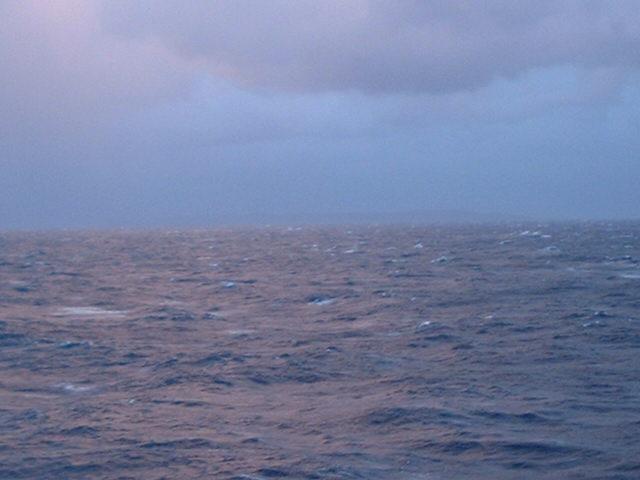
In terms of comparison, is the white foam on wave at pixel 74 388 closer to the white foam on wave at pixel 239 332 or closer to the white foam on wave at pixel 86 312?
the white foam on wave at pixel 239 332

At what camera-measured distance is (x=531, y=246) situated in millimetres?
72062

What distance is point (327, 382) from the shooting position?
60.4 ft

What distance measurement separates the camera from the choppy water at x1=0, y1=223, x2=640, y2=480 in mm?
12984

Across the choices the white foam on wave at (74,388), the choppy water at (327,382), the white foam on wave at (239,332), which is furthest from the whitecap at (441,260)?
the white foam on wave at (74,388)

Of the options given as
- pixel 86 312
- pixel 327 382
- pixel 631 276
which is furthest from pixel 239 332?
pixel 631 276

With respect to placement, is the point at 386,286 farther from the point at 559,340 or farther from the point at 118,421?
the point at 118,421

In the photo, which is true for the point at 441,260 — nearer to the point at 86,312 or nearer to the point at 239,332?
the point at 86,312

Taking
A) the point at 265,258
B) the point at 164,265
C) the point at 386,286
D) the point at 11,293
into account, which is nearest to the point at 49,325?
the point at 11,293

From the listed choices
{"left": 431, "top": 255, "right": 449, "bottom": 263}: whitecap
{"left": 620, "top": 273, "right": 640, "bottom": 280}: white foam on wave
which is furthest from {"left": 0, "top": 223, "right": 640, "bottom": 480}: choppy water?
{"left": 431, "top": 255, "right": 449, "bottom": 263}: whitecap

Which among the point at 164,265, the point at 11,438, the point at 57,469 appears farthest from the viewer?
the point at 164,265

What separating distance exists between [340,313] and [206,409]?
1428 centimetres

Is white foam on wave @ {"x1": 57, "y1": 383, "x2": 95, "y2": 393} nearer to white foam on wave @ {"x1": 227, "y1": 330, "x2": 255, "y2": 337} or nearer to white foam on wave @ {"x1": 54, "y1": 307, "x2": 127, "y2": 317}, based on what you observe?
white foam on wave @ {"x1": 227, "y1": 330, "x2": 255, "y2": 337}

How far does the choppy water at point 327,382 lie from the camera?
13.0 metres

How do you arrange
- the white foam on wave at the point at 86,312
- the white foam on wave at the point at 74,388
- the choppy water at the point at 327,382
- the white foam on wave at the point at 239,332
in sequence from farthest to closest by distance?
the white foam on wave at the point at 86,312 < the white foam on wave at the point at 239,332 < the white foam on wave at the point at 74,388 < the choppy water at the point at 327,382
